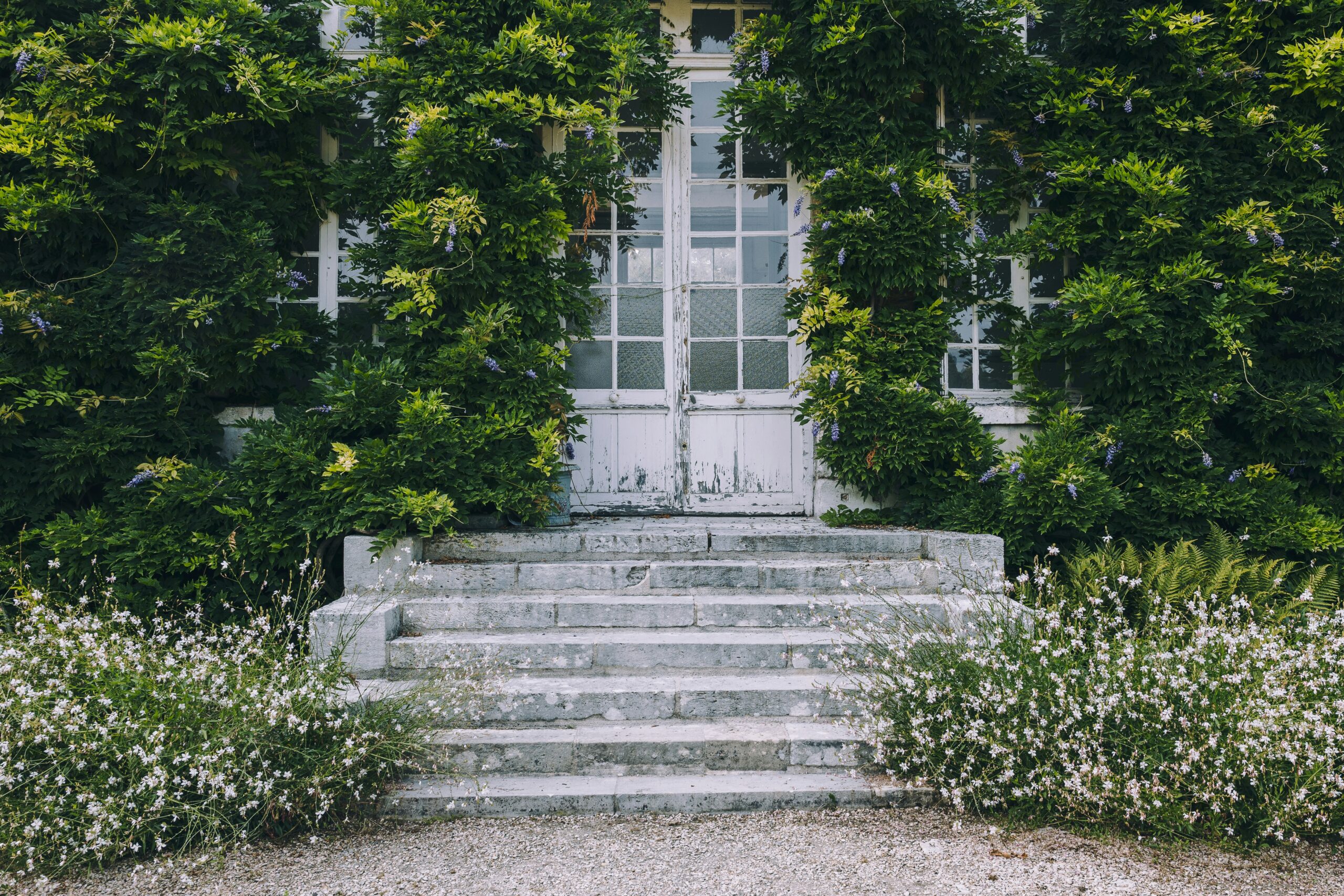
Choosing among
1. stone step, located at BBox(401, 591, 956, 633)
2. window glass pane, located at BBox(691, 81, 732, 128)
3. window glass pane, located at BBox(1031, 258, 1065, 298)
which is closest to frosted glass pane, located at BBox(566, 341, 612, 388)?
window glass pane, located at BBox(691, 81, 732, 128)

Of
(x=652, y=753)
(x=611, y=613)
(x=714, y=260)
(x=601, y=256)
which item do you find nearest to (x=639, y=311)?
(x=601, y=256)

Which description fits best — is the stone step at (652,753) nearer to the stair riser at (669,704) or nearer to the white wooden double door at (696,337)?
the stair riser at (669,704)

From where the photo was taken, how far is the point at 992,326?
562 cm

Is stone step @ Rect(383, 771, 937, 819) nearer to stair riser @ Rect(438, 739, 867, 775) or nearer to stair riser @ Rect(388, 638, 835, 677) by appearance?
stair riser @ Rect(438, 739, 867, 775)

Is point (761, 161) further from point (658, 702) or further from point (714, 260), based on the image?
point (658, 702)

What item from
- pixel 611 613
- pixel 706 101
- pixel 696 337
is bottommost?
pixel 611 613

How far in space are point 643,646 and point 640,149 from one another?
362 centimetres

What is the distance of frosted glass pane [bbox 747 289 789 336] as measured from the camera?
572 centimetres

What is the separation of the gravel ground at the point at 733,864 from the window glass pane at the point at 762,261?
3.76 metres

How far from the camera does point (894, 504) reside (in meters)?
5.32

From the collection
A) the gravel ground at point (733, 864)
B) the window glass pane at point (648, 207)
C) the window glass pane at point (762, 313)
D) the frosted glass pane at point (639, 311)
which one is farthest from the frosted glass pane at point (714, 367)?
the gravel ground at point (733, 864)

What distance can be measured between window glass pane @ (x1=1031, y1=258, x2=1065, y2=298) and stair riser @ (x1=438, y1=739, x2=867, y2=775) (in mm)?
3735

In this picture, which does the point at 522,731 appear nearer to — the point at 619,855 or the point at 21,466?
the point at 619,855

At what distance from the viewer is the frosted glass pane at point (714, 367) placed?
18.8 feet
